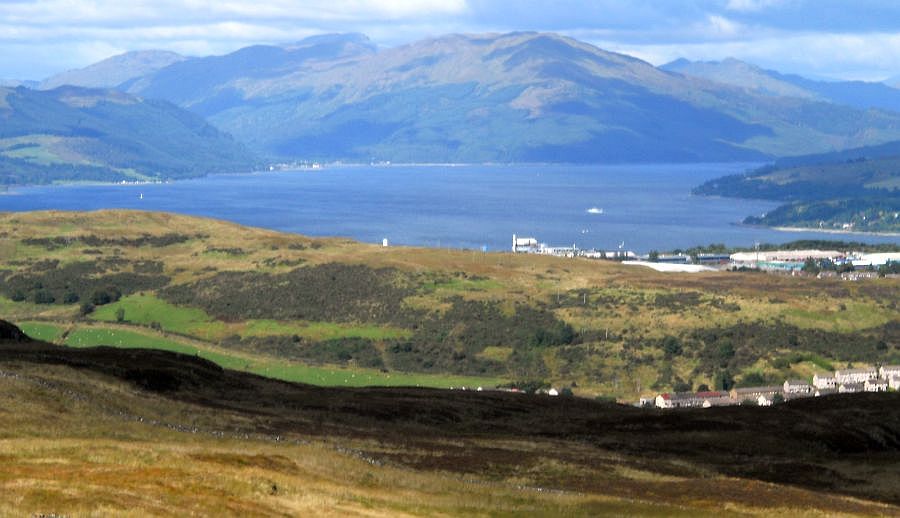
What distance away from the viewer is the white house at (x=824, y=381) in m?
108

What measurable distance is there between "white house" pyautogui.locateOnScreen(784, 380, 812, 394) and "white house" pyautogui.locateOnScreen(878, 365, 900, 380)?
5.72 meters

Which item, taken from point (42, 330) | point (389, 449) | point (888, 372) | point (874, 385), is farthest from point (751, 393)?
point (42, 330)

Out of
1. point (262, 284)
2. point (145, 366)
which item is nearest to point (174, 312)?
point (262, 284)

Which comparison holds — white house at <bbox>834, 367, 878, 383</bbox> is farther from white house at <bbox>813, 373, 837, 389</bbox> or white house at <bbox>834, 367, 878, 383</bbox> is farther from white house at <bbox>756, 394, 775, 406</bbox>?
white house at <bbox>756, 394, 775, 406</bbox>

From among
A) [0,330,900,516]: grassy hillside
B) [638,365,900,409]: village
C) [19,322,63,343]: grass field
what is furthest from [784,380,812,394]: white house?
[19,322,63,343]: grass field

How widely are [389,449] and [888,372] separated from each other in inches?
2810

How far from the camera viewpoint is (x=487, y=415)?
213 feet

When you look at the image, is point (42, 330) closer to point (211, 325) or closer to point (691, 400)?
point (211, 325)

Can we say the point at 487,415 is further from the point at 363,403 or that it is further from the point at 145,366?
the point at 145,366

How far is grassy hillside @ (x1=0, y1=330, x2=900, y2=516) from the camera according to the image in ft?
103

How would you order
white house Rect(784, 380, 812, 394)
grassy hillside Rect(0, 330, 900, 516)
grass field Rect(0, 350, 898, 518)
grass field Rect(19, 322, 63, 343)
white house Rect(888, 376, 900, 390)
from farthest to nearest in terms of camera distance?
1. grass field Rect(19, 322, 63, 343)
2. white house Rect(888, 376, 900, 390)
3. white house Rect(784, 380, 812, 394)
4. grassy hillside Rect(0, 330, 900, 516)
5. grass field Rect(0, 350, 898, 518)

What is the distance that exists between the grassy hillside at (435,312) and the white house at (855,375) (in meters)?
4.33

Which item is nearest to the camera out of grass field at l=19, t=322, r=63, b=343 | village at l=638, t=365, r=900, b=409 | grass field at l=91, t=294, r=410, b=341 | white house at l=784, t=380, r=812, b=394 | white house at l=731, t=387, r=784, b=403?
village at l=638, t=365, r=900, b=409

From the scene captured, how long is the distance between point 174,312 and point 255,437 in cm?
10130
